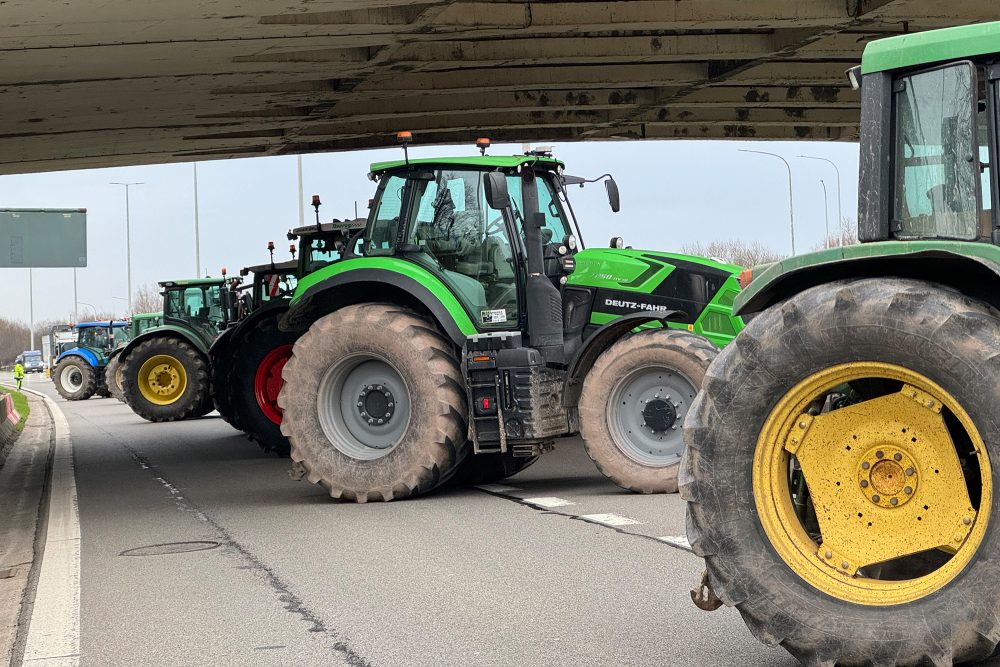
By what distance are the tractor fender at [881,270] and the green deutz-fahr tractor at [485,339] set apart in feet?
19.5

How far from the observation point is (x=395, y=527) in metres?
10.3

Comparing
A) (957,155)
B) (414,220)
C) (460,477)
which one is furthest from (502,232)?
(957,155)

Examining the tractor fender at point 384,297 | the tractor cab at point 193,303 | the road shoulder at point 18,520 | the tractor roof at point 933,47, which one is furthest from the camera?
the tractor cab at point 193,303

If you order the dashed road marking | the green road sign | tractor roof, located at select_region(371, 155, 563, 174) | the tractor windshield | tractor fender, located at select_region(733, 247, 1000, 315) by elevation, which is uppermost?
the green road sign

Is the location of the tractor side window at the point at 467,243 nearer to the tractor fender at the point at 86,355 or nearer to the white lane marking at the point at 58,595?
the white lane marking at the point at 58,595

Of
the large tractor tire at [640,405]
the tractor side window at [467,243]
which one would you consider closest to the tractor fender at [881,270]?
the large tractor tire at [640,405]

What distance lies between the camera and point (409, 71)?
18.4 meters

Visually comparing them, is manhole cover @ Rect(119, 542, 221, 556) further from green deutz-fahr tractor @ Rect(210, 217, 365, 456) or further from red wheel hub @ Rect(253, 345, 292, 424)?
red wheel hub @ Rect(253, 345, 292, 424)

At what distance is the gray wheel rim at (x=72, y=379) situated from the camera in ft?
156

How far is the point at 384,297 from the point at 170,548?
12.8 feet

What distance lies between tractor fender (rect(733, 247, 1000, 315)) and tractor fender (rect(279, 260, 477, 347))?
265 inches

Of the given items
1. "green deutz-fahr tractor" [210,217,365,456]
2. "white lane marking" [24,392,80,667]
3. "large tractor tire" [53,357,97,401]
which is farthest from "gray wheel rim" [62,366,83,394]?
"white lane marking" [24,392,80,667]

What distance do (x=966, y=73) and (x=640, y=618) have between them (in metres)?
2.92

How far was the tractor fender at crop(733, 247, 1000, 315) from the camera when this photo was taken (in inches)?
194
